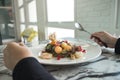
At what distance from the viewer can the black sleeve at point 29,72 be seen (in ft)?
1.16

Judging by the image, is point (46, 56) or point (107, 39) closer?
point (46, 56)

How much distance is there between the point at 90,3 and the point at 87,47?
104 centimetres

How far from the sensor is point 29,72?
362mm

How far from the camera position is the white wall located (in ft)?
4.60

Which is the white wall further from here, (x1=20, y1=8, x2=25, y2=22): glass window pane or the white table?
(x1=20, y1=8, x2=25, y2=22): glass window pane

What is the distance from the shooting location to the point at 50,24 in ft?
7.65

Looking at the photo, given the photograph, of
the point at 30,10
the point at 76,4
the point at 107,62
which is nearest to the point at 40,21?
the point at 30,10

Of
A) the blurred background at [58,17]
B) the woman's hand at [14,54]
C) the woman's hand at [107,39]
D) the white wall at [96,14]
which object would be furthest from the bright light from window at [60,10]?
the woman's hand at [14,54]

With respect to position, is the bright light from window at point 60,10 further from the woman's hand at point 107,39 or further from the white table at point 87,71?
the white table at point 87,71

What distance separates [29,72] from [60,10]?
187 centimetres

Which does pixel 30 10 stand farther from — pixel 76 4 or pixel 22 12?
pixel 76 4

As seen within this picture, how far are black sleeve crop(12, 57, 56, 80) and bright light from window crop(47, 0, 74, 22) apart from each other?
1.60 metres

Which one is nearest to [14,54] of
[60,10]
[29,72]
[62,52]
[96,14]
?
[29,72]

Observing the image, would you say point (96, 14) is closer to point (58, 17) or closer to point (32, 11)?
point (58, 17)
